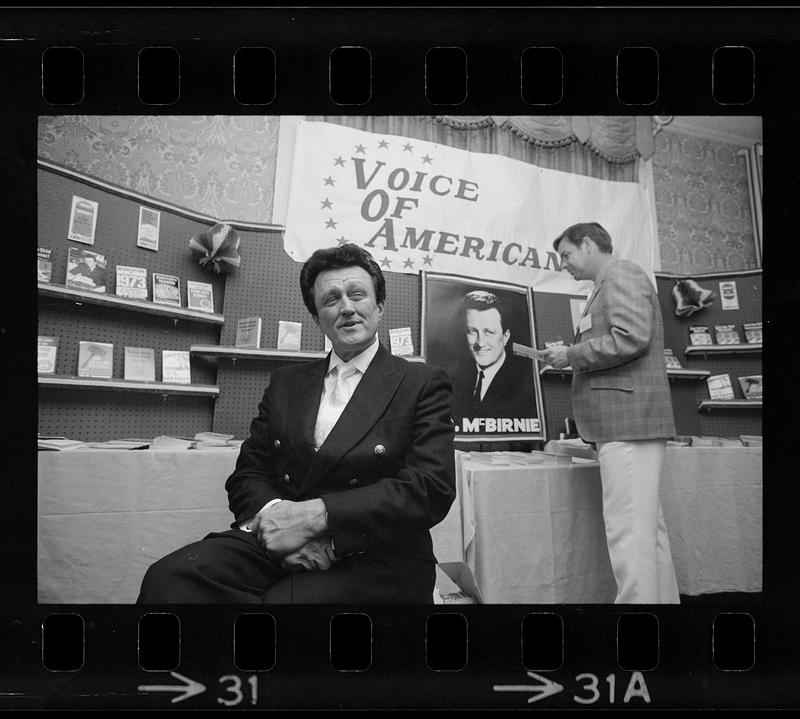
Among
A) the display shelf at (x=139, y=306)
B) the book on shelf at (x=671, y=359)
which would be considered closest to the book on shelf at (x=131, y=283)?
the display shelf at (x=139, y=306)

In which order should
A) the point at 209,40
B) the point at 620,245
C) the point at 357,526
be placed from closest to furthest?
1. the point at 357,526
2. the point at 209,40
3. the point at 620,245

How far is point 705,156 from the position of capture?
1.51m

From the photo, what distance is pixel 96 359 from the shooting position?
1.56 metres

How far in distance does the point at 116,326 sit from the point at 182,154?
0.64m

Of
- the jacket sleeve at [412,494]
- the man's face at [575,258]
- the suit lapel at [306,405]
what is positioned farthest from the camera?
the man's face at [575,258]

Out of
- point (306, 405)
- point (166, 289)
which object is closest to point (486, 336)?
point (306, 405)

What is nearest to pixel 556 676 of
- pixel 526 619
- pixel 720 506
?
pixel 526 619

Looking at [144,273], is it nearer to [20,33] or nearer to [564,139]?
[20,33]

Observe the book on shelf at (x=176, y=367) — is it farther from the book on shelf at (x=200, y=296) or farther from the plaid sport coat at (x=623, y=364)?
the plaid sport coat at (x=623, y=364)

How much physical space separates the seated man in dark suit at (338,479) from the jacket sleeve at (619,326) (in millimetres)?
494

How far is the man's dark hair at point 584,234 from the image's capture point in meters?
1.48

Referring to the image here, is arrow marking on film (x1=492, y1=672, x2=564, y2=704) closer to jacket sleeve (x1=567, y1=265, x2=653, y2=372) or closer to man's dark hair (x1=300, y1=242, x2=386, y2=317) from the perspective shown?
jacket sleeve (x1=567, y1=265, x2=653, y2=372)

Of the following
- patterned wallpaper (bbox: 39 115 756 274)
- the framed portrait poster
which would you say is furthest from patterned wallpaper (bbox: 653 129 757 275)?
the framed portrait poster

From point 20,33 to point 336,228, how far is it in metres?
1.16
